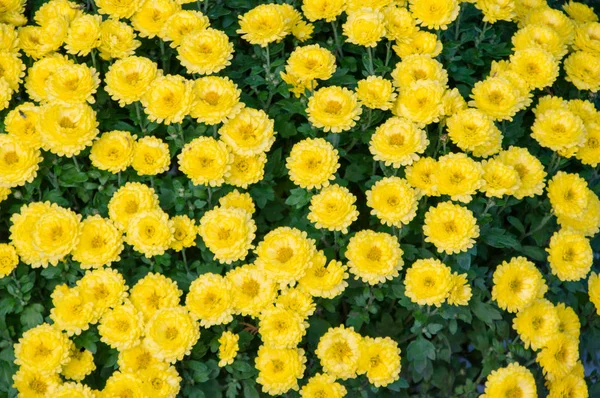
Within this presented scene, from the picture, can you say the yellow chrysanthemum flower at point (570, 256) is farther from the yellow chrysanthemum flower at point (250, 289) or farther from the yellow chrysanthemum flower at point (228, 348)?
the yellow chrysanthemum flower at point (228, 348)

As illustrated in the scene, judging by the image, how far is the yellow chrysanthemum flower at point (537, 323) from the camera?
1.88 metres

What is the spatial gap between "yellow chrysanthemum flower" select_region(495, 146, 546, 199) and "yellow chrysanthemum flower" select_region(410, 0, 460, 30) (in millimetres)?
Answer: 478

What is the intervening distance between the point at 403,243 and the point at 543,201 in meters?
0.50

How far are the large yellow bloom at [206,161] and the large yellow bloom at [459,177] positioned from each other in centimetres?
60

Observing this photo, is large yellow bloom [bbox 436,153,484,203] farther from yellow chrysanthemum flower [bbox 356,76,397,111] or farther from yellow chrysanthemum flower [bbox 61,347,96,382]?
yellow chrysanthemum flower [bbox 61,347,96,382]

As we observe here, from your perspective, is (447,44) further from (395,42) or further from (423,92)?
(423,92)

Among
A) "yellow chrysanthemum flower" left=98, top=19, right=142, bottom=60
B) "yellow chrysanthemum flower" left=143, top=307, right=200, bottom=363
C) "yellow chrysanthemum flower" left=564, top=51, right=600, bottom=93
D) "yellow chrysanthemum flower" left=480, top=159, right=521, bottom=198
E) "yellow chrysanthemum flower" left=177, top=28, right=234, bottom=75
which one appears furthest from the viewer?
"yellow chrysanthemum flower" left=564, top=51, right=600, bottom=93

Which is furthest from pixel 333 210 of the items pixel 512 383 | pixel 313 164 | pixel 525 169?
pixel 512 383

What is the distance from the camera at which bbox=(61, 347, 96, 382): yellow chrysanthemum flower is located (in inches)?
72.6

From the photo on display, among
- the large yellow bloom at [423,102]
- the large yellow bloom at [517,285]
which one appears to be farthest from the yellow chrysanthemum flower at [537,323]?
the large yellow bloom at [423,102]

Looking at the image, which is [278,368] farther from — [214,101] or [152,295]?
[214,101]

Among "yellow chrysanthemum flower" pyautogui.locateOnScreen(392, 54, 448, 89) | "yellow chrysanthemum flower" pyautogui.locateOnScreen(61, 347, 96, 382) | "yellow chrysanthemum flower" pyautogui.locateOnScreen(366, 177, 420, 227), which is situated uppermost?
"yellow chrysanthemum flower" pyautogui.locateOnScreen(392, 54, 448, 89)

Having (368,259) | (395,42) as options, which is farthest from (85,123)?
(395,42)

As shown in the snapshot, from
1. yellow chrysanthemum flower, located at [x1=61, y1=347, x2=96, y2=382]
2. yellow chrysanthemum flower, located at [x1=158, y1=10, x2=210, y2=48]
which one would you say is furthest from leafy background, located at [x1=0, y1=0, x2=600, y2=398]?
yellow chrysanthemum flower, located at [x1=158, y1=10, x2=210, y2=48]
